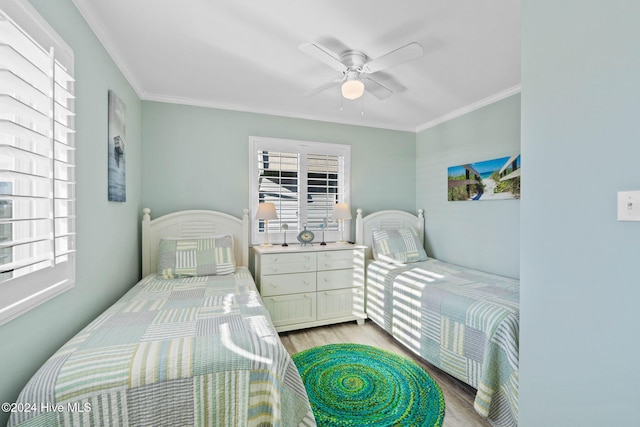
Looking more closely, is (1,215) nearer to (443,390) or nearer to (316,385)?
(316,385)

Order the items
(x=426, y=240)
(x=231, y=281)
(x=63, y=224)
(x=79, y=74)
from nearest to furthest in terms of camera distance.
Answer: (x=63, y=224), (x=79, y=74), (x=231, y=281), (x=426, y=240)

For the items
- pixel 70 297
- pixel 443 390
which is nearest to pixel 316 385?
pixel 443 390

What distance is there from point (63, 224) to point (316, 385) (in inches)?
74.4

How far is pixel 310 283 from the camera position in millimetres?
2988

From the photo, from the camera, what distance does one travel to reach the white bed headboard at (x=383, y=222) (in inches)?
140

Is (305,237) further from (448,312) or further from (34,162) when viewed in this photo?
(34,162)

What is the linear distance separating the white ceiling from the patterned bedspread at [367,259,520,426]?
181 centimetres

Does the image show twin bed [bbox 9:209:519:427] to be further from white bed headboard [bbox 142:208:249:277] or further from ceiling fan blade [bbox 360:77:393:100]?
ceiling fan blade [bbox 360:77:393:100]

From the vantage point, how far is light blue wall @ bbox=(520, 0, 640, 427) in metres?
0.96

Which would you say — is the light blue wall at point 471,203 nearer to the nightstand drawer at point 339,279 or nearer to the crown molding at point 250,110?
the crown molding at point 250,110

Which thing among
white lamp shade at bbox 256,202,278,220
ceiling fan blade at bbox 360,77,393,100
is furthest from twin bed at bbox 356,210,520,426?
ceiling fan blade at bbox 360,77,393,100

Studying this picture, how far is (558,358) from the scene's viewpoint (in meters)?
1.15

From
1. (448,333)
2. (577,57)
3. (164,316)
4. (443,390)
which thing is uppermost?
(577,57)

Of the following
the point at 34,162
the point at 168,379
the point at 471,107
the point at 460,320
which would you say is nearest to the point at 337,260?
the point at 460,320
